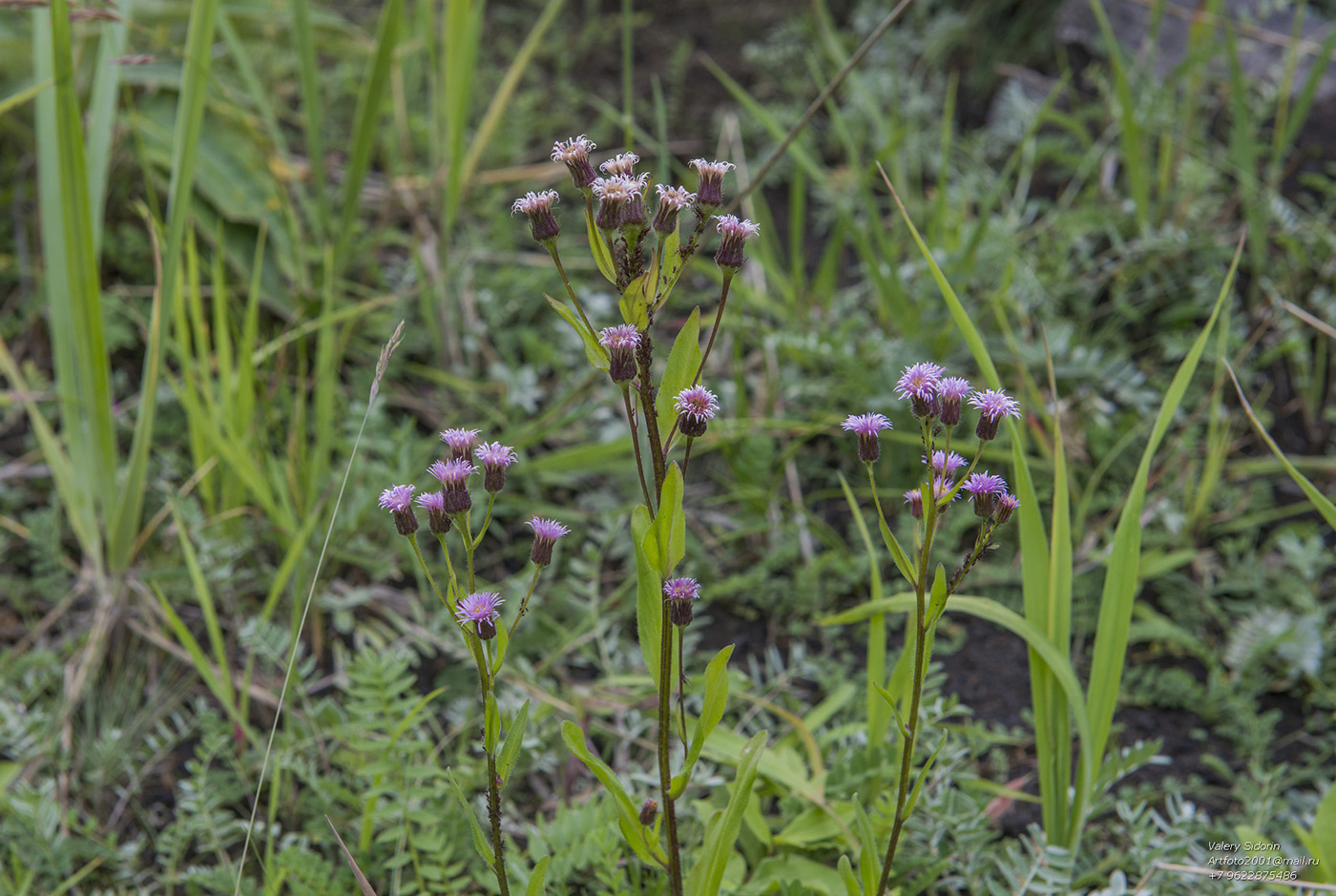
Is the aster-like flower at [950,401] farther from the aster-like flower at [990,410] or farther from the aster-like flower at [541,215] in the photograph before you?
the aster-like flower at [541,215]

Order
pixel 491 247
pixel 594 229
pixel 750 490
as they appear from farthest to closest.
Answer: pixel 491 247 → pixel 750 490 → pixel 594 229

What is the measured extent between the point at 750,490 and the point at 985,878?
2.82 ft

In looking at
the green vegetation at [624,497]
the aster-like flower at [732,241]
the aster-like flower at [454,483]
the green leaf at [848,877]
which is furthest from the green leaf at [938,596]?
the aster-like flower at [454,483]

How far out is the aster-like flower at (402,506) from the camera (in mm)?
1047

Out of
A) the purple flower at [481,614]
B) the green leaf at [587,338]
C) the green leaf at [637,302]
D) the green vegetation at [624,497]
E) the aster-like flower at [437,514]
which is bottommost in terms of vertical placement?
the green vegetation at [624,497]

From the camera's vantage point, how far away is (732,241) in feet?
3.33

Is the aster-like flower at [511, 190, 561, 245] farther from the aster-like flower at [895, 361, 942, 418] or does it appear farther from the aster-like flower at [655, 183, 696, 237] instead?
the aster-like flower at [895, 361, 942, 418]

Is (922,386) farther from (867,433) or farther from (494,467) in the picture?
(494,467)

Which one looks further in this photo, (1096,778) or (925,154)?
(925,154)

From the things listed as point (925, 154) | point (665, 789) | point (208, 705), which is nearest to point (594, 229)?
point (665, 789)

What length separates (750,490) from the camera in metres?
2.01

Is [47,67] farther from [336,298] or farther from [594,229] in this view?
[594,229]

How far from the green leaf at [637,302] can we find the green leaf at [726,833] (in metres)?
0.43

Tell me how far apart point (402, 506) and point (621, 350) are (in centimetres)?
29
